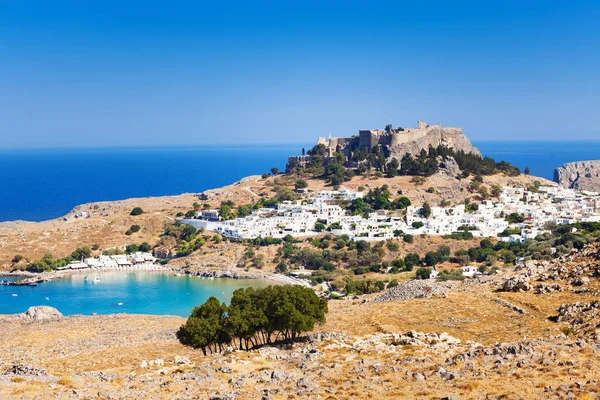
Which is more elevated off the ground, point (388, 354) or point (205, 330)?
point (388, 354)

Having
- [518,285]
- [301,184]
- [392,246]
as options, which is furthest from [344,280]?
[301,184]

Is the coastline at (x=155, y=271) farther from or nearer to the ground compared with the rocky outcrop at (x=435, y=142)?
nearer to the ground

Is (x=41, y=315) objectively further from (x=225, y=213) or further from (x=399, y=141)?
(x=399, y=141)

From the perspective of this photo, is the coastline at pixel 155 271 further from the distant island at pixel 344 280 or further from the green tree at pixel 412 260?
the green tree at pixel 412 260

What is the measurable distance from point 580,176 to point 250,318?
328 ft

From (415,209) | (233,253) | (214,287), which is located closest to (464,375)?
(214,287)

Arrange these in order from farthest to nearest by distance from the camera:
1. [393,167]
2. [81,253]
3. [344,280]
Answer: [393,167], [81,253], [344,280]

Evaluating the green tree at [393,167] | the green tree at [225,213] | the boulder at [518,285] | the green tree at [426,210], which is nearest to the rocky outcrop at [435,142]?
the green tree at [393,167]

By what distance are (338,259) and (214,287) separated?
37.1 feet

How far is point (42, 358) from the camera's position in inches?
899

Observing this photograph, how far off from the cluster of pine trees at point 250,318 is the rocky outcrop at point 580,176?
308ft

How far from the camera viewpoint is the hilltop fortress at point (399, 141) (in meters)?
81.9

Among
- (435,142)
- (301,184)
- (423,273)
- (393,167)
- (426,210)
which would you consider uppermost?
(435,142)

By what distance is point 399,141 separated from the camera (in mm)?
81875
